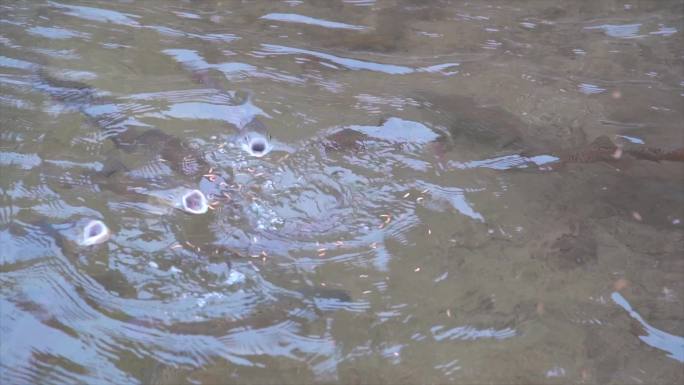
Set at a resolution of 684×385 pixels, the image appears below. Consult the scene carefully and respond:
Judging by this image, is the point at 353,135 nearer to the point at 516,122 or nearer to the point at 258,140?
the point at 258,140

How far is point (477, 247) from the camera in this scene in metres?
3.42

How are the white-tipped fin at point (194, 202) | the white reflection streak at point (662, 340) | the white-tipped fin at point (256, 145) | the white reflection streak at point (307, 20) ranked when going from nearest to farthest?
the white reflection streak at point (662, 340) → the white-tipped fin at point (194, 202) → the white-tipped fin at point (256, 145) → the white reflection streak at point (307, 20)

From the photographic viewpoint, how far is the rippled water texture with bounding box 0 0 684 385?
2941 millimetres

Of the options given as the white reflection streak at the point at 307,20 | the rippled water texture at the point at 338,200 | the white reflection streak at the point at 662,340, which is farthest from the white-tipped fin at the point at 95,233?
the white reflection streak at the point at 662,340

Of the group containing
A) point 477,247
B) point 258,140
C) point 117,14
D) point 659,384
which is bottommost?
point 659,384

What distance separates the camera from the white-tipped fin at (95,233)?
131 inches

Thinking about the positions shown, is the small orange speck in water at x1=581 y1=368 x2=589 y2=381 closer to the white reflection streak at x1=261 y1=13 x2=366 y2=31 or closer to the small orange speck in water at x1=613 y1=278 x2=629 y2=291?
the small orange speck in water at x1=613 y1=278 x2=629 y2=291

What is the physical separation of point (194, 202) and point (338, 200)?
0.84 metres

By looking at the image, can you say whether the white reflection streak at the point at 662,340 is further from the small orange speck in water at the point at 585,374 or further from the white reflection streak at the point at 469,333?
the white reflection streak at the point at 469,333

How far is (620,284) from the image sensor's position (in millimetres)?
3256

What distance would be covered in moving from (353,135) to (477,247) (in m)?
1.14

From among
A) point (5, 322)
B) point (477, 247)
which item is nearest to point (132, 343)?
point (5, 322)

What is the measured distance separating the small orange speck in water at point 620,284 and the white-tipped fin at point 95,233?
2.75 meters

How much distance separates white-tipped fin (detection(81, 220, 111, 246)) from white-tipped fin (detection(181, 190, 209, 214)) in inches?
17.5
